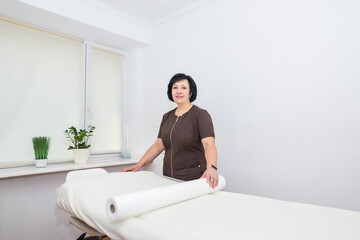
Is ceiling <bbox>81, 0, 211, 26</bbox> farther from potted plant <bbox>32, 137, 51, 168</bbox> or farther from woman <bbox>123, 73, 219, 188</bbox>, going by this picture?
potted plant <bbox>32, 137, 51, 168</bbox>

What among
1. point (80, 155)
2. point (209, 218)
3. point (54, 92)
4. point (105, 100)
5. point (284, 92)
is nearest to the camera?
point (209, 218)

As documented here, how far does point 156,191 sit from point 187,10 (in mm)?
2307

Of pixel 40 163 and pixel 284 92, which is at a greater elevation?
pixel 284 92

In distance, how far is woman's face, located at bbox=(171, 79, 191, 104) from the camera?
183 cm

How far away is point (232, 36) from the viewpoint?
7.54 feet

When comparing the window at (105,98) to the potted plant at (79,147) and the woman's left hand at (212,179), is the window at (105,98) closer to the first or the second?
the potted plant at (79,147)

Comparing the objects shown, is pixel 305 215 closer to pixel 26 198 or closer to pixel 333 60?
pixel 333 60

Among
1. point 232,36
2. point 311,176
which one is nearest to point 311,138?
point 311,176

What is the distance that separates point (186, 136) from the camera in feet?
5.65

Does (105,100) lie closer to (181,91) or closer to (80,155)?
(80,155)

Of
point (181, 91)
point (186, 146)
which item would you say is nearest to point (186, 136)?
point (186, 146)

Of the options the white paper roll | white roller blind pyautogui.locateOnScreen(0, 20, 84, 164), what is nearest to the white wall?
the white paper roll

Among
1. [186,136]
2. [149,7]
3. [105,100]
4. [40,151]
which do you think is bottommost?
[40,151]

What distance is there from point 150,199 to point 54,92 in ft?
7.63
